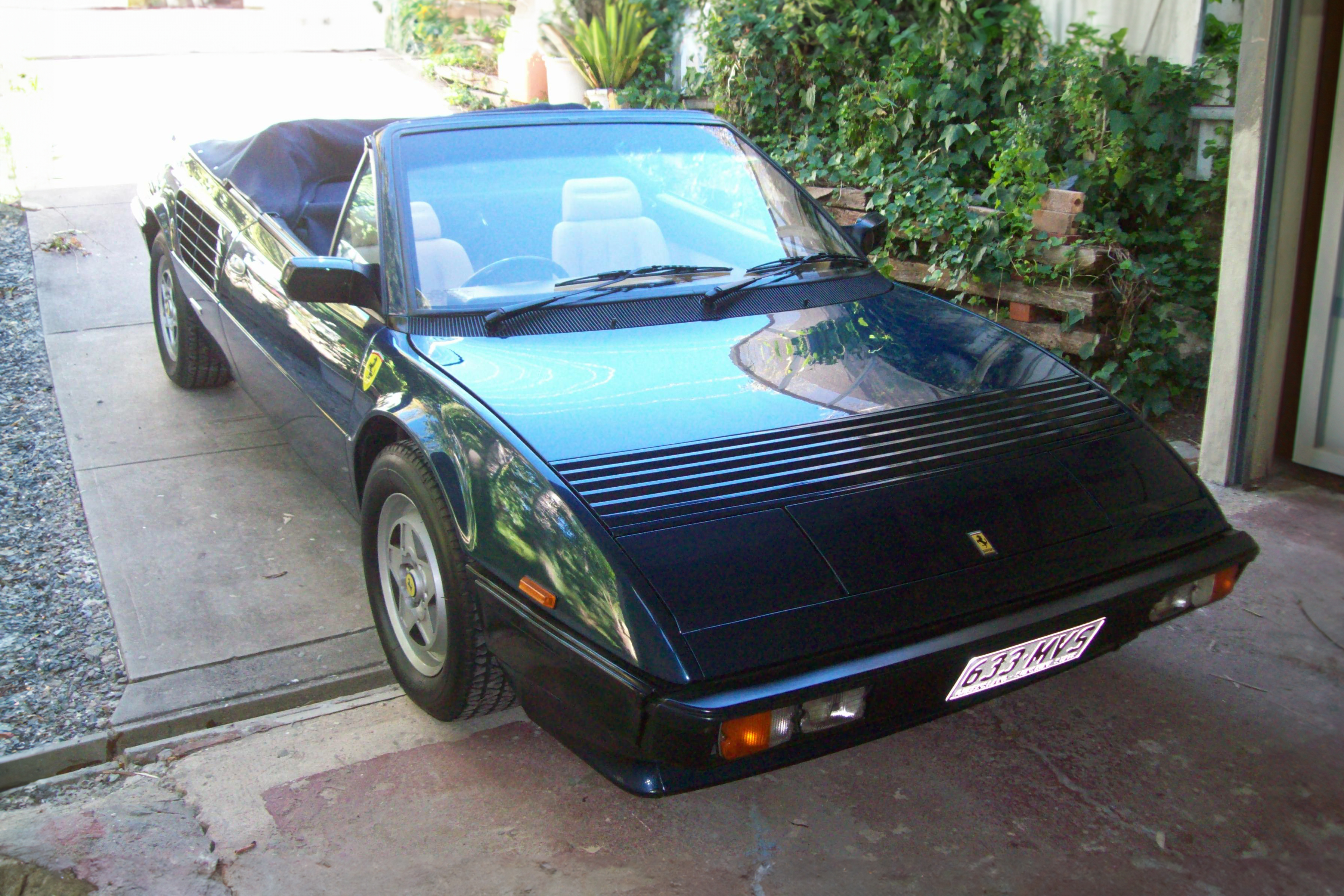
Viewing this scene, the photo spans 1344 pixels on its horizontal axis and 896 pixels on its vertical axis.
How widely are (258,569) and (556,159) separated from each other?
5.72 ft

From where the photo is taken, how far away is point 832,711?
219 centimetres

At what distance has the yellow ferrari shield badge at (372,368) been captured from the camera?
3.07 m

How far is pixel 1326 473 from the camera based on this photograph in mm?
4551

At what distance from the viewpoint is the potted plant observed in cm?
1007

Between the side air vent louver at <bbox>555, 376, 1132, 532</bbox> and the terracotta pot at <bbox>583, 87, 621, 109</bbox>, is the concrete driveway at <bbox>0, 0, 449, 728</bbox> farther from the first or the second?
the terracotta pot at <bbox>583, 87, 621, 109</bbox>

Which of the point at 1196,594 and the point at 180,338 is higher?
the point at 180,338

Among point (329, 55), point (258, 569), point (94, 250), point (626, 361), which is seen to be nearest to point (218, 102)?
point (329, 55)

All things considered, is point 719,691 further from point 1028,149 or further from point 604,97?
point 604,97

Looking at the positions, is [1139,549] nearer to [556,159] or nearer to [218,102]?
[556,159]

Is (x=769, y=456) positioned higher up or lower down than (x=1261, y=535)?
higher up

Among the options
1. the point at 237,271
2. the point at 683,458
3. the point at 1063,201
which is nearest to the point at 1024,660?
the point at 683,458

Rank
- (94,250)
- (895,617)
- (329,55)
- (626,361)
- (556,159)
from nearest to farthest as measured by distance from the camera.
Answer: (895,617) < (626,361) < (556,159) < (94,250) < (329,55)

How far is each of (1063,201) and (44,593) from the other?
4.62 metres

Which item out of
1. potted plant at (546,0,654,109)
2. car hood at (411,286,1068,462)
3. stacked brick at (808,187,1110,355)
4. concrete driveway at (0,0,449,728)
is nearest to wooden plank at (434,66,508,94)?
concrete driveway at (0,0,449,728)
